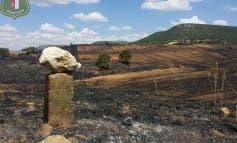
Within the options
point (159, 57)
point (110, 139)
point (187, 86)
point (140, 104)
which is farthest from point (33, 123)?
point (159, 57)

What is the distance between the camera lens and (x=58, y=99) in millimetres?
17812

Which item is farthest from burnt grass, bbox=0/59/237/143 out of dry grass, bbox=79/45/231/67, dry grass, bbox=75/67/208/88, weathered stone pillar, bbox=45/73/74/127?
dry grass, bbox=79/45/231/67

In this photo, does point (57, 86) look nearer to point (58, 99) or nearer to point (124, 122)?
point (58, 99)

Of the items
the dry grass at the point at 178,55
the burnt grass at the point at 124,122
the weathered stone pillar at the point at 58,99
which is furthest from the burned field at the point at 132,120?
the dry grass at the point at 178,55

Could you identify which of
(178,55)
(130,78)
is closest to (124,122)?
(130,78)

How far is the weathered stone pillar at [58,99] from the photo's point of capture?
698 inches

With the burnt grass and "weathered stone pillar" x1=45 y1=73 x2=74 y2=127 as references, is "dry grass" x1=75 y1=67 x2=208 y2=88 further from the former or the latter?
"weathered stone pillar" x1=45 y1=73 x2=74 y2=127

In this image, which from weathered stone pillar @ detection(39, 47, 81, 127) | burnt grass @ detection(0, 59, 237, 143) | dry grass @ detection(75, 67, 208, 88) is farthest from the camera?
dry grass @ detection(75, 67, 208, 88)

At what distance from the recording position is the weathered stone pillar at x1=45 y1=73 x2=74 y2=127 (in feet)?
58.2

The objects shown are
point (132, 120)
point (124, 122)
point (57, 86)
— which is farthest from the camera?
point (132, 120)

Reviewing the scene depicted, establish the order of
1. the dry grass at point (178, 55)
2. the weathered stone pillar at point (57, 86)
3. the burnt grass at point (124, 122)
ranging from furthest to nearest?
the dry grass at point (178, 55), the weathered stone pillar at point (57, 86), the burnt grass at point (124, 122)

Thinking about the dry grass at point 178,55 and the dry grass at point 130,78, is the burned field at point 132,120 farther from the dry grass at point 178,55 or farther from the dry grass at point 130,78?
the dry grass at point 178,55

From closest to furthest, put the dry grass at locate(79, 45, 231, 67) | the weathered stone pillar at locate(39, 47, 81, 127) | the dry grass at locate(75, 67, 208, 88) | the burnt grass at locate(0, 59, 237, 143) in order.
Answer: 1. the burnt grass at locate(0, 59, 237, 143)
2. the weathered stone pillar at locate(39, 47, 81, 127)
3. the dry grass at locate(75, 67, 208, 88)
4. the dry grass at locate(79, 45, 231, 67)

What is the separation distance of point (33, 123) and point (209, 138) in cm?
690
